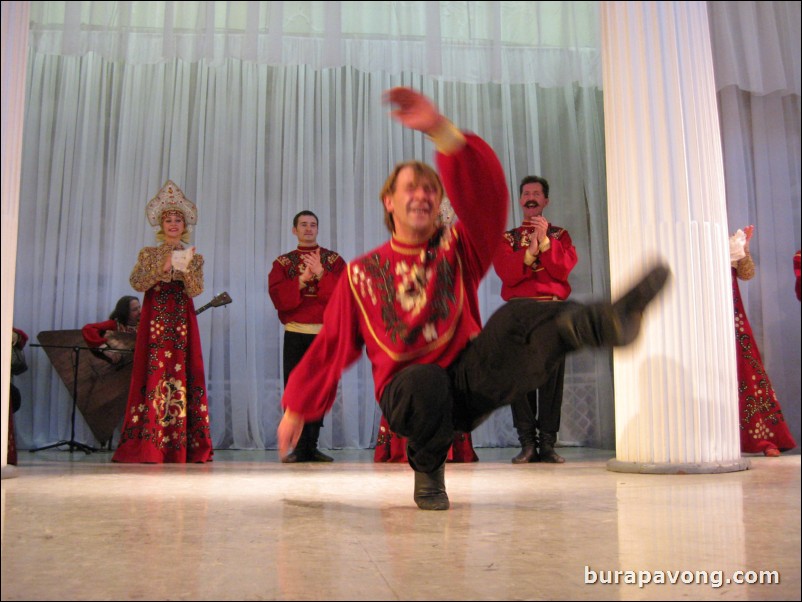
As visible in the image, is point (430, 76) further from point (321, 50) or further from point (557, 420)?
point (557, 420)

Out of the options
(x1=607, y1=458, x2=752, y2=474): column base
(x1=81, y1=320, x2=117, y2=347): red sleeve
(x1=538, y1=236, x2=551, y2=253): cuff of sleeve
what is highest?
(x1=538, y1=236, x2=551, y2=253): cuff of sleeve

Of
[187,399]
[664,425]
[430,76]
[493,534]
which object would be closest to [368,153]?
[430,76]

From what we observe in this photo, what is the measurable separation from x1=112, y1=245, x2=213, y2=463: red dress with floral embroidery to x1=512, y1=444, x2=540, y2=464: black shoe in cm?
160

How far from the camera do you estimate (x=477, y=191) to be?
2.04m

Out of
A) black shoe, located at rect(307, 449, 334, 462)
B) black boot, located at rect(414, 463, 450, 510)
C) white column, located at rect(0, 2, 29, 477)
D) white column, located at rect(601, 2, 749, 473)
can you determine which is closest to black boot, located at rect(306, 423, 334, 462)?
black shoe, located at rect(307, 449, 334, 462)

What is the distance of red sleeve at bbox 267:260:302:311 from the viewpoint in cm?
446

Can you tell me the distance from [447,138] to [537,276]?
212cm

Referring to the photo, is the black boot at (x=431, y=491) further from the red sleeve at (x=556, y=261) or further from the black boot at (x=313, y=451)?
the black boot at (x=313, y=451)

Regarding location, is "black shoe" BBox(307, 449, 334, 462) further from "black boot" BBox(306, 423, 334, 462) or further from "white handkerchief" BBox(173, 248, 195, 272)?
"white handkerchief" BBox(173, 248, 195, 272)

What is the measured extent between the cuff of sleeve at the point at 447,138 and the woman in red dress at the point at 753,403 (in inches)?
107

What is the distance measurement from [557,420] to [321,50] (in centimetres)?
306

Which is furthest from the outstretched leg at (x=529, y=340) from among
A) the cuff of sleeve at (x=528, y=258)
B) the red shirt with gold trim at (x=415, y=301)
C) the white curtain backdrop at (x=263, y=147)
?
the white curtain backdrop at (x=263, y=147)

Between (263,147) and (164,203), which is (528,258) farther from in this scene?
(263,147)

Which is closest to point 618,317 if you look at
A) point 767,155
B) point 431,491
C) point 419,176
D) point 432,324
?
point 432,324
